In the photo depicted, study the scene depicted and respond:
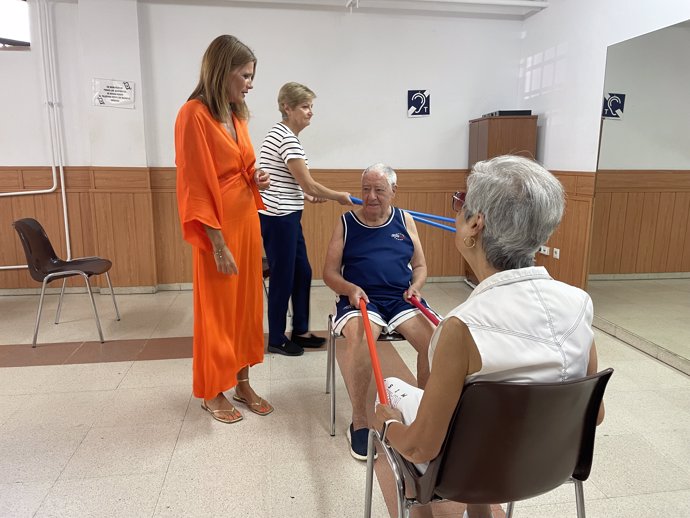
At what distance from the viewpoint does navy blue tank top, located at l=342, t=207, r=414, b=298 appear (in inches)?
87.9

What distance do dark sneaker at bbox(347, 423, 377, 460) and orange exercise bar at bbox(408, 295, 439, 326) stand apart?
0.53m

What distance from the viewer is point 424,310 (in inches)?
81.7

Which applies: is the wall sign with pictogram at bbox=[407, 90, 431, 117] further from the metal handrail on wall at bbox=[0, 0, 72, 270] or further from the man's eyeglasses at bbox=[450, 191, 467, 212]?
the man's eyeglasses at bbox=[450, 191, 467, 212]

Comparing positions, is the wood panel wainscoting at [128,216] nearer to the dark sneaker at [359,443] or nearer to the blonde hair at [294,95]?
the blonde hair at [294,95]

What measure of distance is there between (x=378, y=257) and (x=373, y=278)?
10 cm

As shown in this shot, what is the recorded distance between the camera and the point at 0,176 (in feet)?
14.1

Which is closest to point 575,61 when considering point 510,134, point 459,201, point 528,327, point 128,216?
point 510,134

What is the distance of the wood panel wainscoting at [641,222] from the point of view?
3318 mm

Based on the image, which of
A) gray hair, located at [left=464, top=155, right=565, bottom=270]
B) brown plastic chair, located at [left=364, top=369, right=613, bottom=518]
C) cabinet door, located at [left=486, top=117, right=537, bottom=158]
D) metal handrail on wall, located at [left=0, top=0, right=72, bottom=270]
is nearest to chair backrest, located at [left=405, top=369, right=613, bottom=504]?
brown plastic chair, located at [left=364, top=369, right=613, bottom=518]

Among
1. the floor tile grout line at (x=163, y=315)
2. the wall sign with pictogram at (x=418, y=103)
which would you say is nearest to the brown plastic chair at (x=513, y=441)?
the floor tile grout line at (x=163, y=315)

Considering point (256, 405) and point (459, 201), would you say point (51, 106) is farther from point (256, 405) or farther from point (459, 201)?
point (459, 201)

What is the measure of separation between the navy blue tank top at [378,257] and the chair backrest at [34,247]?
2234 millimetres

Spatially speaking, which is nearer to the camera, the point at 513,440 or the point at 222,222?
the point at 513,440

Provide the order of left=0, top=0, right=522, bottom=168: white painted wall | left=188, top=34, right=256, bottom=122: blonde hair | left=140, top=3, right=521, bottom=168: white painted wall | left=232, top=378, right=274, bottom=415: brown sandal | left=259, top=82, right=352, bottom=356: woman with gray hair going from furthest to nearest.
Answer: left=140, top=3, right=521, bottom=168: white painted wall, left=0, top=0, right=522, bottom=168: white painted wall, left=259, top=82, right=352, bottom=356: woman with gray hair, left=232, top=378, right=274, bottom=415: brown sandal, left=188, top=34, right=256, bottom=122: blonde hair
